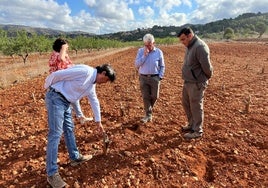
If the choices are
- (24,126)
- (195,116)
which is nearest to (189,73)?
(195,116)

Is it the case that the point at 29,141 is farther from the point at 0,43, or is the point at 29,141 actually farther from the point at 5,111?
the point at 0,43

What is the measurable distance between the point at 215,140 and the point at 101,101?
412 cm

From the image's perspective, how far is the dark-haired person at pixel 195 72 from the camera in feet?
16.0

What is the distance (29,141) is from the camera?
17.8 feet

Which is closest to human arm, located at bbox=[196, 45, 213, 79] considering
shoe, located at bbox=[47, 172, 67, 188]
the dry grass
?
shoe, located at bbox=[47, 172, 67, 188]

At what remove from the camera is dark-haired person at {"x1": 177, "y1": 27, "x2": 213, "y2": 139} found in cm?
489

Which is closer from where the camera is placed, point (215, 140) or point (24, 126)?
point (215, 140)

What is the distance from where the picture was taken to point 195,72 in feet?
16.6

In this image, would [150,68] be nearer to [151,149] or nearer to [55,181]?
[151,149]

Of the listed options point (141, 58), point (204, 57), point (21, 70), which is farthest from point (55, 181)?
point (21, 70)

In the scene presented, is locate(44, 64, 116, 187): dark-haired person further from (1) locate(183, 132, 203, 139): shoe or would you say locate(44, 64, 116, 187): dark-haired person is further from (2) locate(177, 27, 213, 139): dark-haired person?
(1) locate(183, 132, 203, 139): shoe

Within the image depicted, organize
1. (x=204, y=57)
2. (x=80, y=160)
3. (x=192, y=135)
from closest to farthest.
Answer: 1. (x=80, y=160)
2. (x=204, y=57)
3. (x=192, y=135)

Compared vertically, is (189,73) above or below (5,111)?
above

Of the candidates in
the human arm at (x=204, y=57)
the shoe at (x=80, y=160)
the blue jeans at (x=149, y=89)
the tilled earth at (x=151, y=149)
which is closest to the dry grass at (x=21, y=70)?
the tilled earth at (x=151, y=149)
